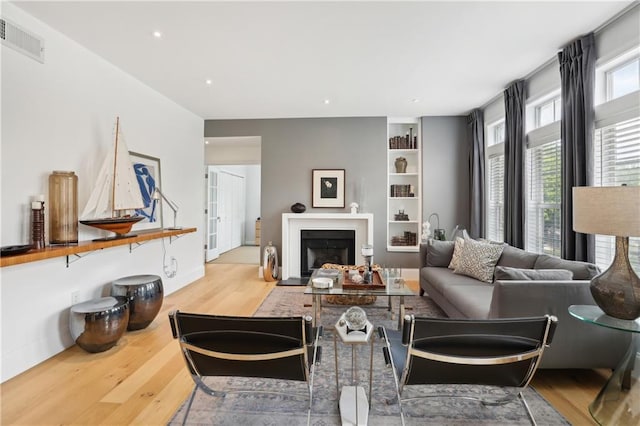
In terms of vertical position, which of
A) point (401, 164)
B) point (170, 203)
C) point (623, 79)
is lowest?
point (170, 203)

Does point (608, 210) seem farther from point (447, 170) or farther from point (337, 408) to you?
point (447, 170)

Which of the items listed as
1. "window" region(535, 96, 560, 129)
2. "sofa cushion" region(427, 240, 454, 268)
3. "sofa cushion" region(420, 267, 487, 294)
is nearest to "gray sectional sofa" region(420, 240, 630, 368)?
"sofa cushion" region(420, 267, 487, 294)

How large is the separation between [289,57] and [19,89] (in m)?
2.13

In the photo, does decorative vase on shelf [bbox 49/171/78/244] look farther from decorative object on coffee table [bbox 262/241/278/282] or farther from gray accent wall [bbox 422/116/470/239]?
gray accent wall [bbox 422/116/470/239]

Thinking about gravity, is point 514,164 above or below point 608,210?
above

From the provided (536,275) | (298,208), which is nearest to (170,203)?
(298,208)

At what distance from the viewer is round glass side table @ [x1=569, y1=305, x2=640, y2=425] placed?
1681mm

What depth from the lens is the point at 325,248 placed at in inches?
208

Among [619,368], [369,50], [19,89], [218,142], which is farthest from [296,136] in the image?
[619,368]

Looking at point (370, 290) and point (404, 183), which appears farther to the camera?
point (404, 183)

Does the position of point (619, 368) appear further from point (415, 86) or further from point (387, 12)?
point (415, 86)

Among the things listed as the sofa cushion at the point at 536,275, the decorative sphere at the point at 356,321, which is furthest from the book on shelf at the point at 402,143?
the decorative sphere at the point at 356,321

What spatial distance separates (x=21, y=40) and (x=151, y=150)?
5.43 feet

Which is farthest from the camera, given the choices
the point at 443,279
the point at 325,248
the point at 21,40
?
the point at 325,248
